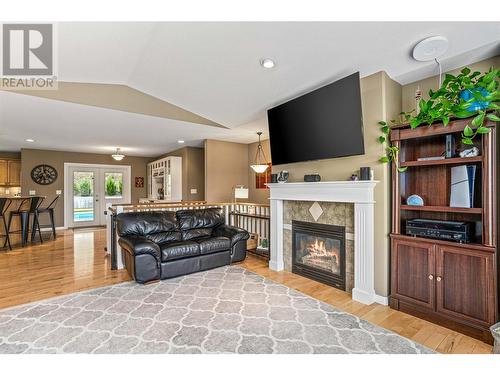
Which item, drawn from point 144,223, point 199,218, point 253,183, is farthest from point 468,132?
point 253,183

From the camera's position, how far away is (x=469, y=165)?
2.30 meters

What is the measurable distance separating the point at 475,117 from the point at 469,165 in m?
0.44

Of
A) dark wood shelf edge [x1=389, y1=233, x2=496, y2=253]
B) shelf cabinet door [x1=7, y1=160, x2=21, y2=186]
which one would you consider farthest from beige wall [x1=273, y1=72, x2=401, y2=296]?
shelf cabinet door [x1=7, y1=160, x2=21, y2=186]

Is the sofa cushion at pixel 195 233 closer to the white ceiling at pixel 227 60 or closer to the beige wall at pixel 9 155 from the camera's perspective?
the white ceiling at pixel 227 60

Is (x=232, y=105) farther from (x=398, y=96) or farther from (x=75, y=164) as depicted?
(x=75, y=164)

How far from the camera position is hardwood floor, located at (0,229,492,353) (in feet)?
7.06

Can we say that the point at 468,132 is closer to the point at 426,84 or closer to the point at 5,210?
the point at 426,84

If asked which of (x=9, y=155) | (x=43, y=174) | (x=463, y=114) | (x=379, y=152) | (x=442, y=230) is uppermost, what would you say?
(x=9, y=155)

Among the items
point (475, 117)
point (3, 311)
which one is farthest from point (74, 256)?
point (475, 117)

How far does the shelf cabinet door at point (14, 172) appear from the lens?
25.4 feet

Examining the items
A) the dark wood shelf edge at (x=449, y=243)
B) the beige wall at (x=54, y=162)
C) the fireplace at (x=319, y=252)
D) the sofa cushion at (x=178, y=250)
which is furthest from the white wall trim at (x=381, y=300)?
the beige wall at (x=54, y=162)

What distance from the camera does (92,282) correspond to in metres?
3.35

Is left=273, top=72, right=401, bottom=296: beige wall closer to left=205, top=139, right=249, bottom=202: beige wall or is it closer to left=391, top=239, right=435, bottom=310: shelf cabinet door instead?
left=391, top=239, right=435, bottom=310: shelf cabinet door

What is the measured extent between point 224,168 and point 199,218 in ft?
6.60
